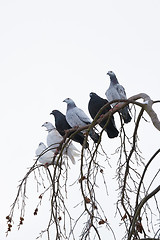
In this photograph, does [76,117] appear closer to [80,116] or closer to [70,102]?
[80,116]

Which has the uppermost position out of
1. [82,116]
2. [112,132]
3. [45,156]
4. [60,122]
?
[60,122]

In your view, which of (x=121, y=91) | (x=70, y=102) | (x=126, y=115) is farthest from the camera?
(x=70, y=102)

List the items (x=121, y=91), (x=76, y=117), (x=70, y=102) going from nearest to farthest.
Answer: (x=76, y=117)
(x=121, y=91)
(x=70, y=102)

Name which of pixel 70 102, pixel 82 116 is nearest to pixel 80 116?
pixel 82 116

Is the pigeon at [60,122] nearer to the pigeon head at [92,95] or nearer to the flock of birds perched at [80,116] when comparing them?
the flock of birds perched at [80,116]

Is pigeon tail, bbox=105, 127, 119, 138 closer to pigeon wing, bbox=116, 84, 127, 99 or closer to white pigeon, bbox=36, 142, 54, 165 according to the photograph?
pigeon wing, bbox=116, 84, 127, 99

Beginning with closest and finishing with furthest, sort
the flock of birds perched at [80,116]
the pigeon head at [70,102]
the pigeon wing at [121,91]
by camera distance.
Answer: the flock of birds perched at [80,116] → the pigeon wing at [121,91] → the pigeon head at [70,102]

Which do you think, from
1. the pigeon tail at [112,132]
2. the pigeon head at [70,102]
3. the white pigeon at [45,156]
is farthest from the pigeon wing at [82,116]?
the white pigeon at [45,156]

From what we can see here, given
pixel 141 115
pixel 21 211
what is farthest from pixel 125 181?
pixel 21 211

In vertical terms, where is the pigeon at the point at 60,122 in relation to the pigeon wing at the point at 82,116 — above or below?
above

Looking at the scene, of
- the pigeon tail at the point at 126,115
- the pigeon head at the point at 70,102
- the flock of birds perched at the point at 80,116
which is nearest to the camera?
the pigeon tail at the point at 126,115

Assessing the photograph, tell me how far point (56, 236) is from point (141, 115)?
37.5 inches

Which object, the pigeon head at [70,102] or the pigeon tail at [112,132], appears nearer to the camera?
the pigeon tail at [112,132]

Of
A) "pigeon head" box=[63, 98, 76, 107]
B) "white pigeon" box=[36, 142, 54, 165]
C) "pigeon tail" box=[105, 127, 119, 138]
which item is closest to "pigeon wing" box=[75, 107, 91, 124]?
"pigeon head" box=[63, 98, 76, 107]
